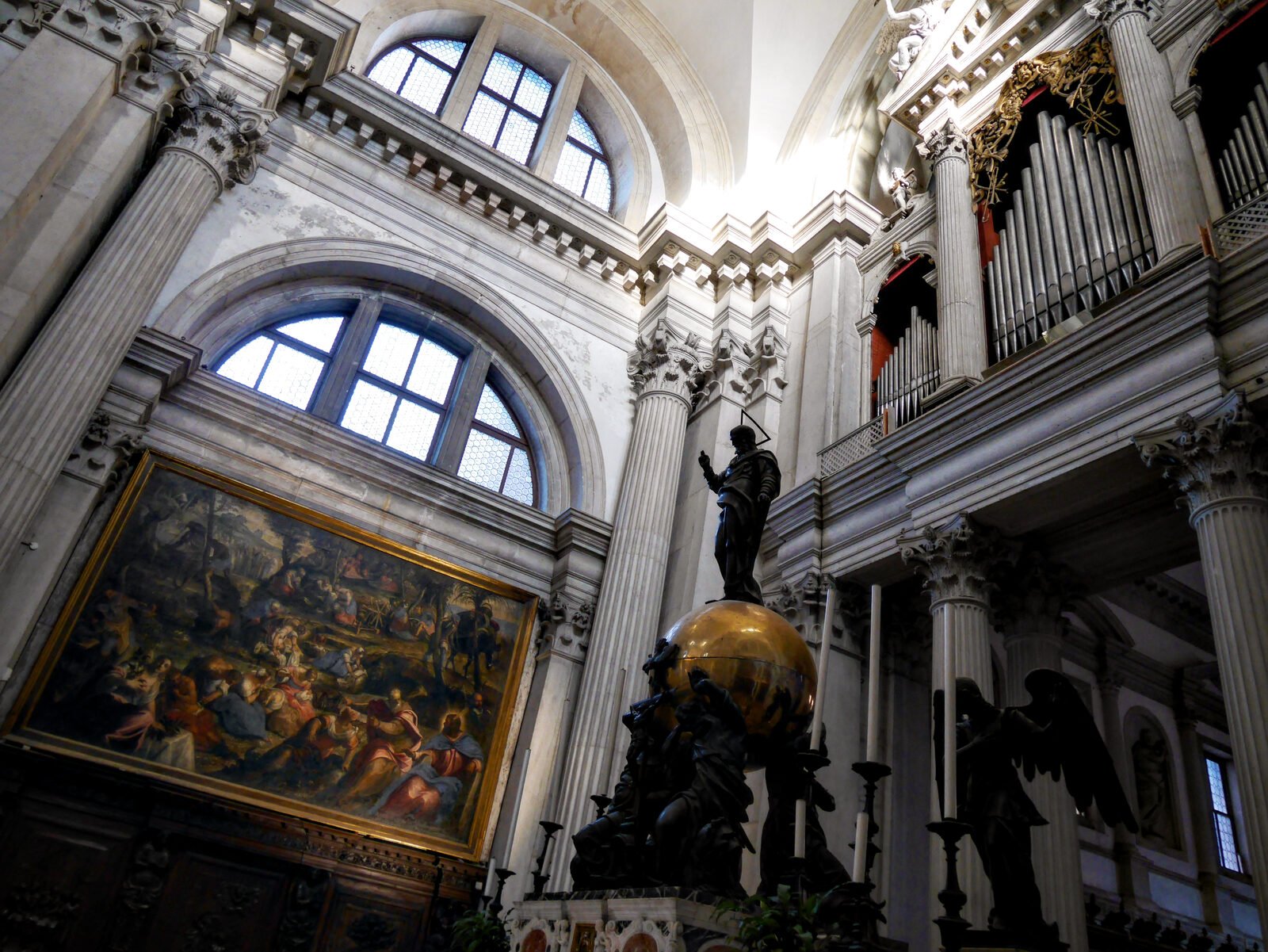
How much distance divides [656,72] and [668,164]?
5.10 ft

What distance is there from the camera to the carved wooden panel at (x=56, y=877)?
7293 millimetres

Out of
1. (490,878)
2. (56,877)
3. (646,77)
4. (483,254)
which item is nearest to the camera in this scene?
(56,877)

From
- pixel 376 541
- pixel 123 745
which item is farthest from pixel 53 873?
pixel 376 541

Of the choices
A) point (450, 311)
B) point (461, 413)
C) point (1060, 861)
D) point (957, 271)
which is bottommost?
point (1060, 861)

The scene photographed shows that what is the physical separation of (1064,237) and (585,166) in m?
8.42

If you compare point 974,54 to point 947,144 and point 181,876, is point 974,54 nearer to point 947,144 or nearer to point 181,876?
point 947,144

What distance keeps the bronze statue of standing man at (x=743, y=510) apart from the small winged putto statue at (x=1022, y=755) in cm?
149

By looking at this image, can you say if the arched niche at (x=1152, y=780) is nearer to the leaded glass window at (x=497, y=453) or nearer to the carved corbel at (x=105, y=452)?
the leaded glass window at (x=497, y=453)

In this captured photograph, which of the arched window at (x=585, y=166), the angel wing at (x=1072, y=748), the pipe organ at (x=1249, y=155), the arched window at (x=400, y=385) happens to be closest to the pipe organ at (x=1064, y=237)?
the pipe organ at (x=1249, y=155)

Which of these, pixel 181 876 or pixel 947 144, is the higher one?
pixel 947 144

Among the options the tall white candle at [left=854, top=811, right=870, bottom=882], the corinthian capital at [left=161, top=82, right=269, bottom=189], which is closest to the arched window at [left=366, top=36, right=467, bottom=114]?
the corinthian capital at [left=161, top=82, right=269, bottom=189]

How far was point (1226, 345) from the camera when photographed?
270 inches

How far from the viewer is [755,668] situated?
14.0 feet

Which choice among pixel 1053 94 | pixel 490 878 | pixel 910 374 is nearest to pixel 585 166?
pixel 910 374
